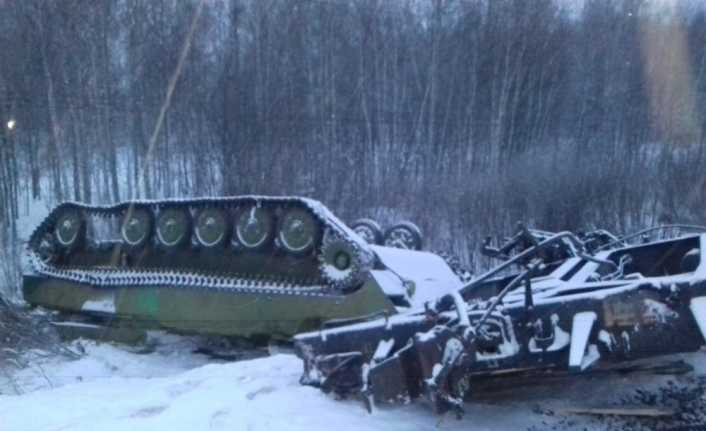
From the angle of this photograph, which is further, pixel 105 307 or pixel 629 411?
pixel 105 307

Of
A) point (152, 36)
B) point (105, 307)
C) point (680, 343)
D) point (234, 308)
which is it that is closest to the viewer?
point (680, 343)

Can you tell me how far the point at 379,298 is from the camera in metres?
9.01

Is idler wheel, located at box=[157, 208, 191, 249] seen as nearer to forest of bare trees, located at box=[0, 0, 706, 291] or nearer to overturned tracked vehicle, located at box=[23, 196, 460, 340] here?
overturned tracked vehicle, located at box=[23, 196, 460, 340]

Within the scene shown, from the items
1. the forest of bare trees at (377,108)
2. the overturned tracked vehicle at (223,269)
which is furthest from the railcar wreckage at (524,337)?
the forest of bare trees at (377,108)

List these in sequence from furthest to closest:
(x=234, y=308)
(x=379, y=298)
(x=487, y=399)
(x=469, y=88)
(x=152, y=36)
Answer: (x=469, y=88) → (x=152, y=36) → (x=234, y=308) → (x=379, y=298) → (x=487, y=399)

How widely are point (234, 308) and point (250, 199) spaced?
→ 120 centimetres

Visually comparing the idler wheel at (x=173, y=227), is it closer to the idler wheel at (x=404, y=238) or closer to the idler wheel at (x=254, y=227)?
the idler wheel at (x=254, y=227)

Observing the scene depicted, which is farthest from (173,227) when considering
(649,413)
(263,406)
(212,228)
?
(649,413)

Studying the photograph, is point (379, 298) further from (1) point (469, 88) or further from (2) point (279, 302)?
(1) point (469, 88)

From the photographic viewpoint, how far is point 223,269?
1020cm

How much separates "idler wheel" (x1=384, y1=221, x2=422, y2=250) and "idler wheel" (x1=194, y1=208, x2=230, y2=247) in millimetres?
3037

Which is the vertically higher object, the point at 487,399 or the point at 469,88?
the point at 469,88

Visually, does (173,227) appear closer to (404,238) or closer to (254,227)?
(254,227)

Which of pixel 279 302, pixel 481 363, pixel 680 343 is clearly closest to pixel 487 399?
pixel 481 363
